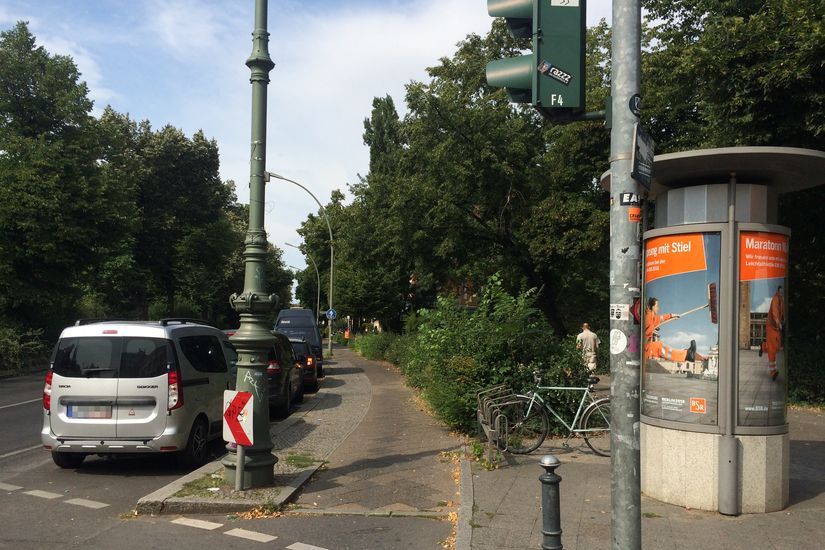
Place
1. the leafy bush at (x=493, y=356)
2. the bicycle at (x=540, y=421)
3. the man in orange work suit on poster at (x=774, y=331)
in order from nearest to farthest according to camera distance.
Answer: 1. the man in orange work suit on poster at (x=774, y=331)
2. the bicycle at (x=540, y=421)
3. the leafy bush at (x=493, y=356)

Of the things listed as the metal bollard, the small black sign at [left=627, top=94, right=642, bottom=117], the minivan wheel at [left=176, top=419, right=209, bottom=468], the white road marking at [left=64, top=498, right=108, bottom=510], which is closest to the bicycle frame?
the minivan wheel at [left=176, top=419, right=209, bottom=468]

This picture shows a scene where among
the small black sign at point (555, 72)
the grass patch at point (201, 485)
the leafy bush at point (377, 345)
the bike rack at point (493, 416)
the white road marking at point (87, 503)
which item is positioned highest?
the small black sign at point (555, 72)

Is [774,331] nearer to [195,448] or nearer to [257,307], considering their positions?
[257,307]

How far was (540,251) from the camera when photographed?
21.5 meters

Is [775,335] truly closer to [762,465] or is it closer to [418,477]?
[762,465]

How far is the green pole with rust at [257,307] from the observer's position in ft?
23.4

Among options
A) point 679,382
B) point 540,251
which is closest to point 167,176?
point 540,251

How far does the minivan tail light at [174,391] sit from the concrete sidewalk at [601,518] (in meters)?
3.64

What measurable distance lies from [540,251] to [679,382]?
15043 millimetres

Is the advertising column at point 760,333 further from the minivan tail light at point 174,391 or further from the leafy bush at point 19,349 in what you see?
the leafy bush at point 19,349

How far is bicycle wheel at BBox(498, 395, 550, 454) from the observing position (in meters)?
8.98

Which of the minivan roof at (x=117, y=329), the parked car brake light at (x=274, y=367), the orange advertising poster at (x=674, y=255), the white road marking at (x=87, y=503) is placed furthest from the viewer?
the parked car brake light at (x=274, y=367)

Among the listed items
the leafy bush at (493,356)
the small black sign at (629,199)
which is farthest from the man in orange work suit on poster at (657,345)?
the small black sign at (629,199)

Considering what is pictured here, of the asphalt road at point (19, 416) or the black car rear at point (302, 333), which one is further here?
the black car rear at point (302, 333)
